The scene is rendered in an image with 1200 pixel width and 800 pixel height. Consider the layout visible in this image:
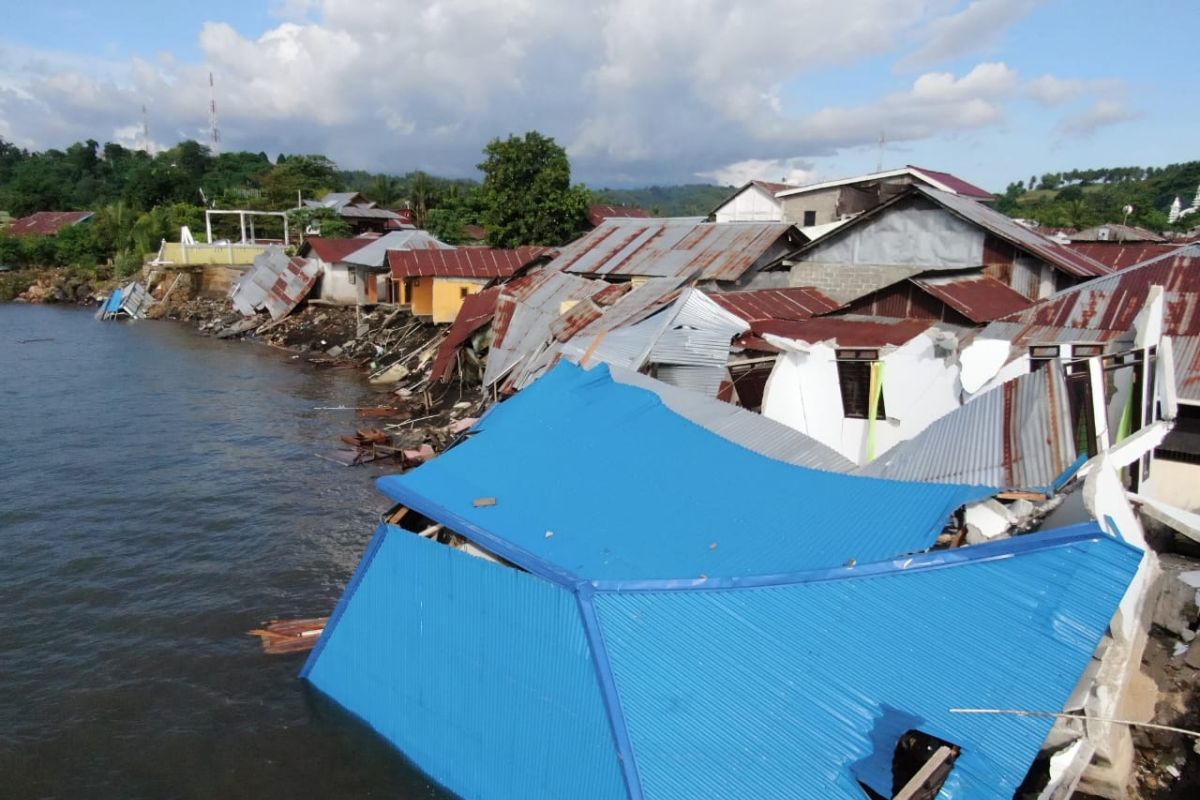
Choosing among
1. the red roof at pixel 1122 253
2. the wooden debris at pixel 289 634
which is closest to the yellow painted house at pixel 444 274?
the red roof at pixel 1122 253

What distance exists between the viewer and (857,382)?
10648 mm

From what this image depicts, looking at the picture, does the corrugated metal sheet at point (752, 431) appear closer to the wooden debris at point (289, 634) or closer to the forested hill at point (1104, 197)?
the wooden debris at point (289, 634)

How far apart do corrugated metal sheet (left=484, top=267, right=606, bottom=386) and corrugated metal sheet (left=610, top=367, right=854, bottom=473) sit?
8.46 meters

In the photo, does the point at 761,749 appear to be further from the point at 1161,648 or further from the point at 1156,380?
the point at 1156,380

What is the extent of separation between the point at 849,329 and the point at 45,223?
6433 centimetres

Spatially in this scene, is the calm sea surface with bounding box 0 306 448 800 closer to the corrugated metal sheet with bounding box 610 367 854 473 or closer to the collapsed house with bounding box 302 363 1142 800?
the collapsed house with bounding box 302 363 1142 800

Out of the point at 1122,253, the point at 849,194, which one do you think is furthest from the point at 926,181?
the point at 1122,253

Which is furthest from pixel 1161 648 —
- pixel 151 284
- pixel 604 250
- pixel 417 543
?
pixel 151 284

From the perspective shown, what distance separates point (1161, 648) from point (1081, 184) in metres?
121

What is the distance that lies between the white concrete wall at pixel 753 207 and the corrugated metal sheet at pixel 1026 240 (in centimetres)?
1778

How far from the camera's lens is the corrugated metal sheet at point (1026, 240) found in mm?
14320

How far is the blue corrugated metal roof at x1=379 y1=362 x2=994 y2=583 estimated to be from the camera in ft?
18.8

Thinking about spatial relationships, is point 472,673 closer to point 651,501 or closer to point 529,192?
point 651,501

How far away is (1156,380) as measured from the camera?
28.6ft
